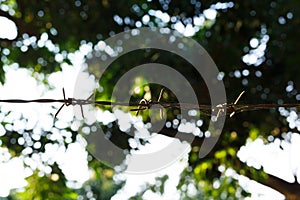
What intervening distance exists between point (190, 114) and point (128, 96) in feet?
1.53

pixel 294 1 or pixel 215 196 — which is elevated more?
pixel 294 1

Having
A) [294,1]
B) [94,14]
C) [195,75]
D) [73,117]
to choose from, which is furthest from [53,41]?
[294,1]

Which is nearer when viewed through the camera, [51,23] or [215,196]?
[51,23]

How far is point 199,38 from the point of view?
316 centimetres

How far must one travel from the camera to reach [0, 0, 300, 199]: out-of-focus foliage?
307 cm

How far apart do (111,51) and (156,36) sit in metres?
0.34

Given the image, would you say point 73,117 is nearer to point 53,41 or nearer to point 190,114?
point 53,41

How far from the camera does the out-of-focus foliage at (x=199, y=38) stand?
10.1 feet

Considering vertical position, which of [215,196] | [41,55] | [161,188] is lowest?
[215,196]

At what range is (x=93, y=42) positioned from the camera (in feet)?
10.3

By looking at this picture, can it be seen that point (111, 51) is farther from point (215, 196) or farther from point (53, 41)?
point (215, 196)

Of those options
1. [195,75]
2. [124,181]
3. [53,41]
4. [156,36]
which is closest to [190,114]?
[195,75]

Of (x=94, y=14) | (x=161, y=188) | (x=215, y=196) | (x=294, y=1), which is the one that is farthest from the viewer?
(x=161, y=188)

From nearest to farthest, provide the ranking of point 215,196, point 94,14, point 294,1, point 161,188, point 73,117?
point 294,1
point 94,14
point 73,117
point 215,196
point 161,188
